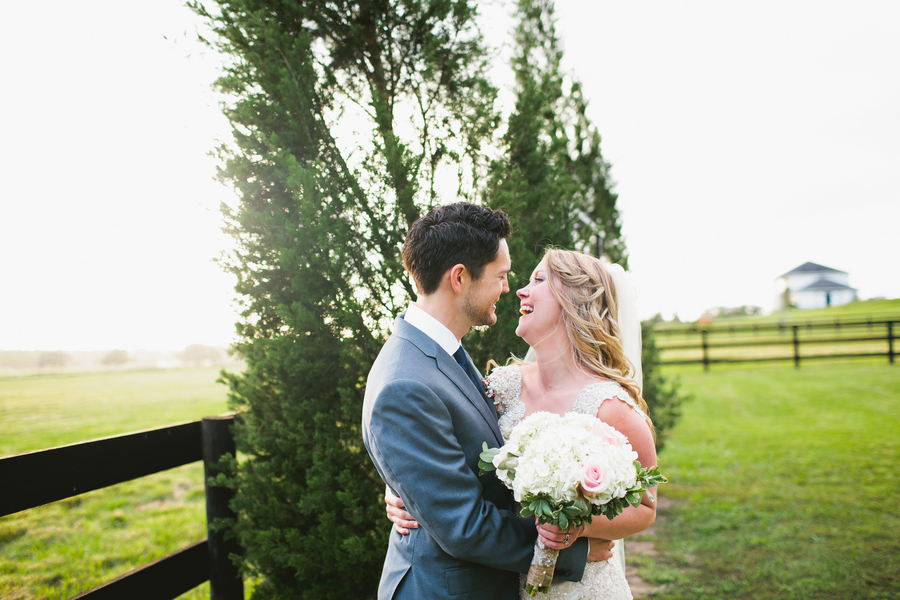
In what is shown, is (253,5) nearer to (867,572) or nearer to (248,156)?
(248,156)

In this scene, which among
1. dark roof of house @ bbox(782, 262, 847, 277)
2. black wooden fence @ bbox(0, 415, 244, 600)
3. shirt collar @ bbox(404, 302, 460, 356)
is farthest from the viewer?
dark roof of house @ bbox(782, 262, 847, 277)

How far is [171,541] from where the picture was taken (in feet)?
18.0

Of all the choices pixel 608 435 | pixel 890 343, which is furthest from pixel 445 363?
pixel 890 343

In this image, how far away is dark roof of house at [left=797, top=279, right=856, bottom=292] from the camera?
2995 inches

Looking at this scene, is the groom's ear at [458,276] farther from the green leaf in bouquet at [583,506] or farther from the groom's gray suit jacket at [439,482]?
the green leaf in bouquet at [583,506]

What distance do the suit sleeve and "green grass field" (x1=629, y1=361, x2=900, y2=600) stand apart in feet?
12.6

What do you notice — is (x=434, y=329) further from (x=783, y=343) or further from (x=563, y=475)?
(x=783, y=343)

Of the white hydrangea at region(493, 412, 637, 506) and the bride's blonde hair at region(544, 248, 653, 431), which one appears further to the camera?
the bride's blonde hair at region(544, 248, 653, 431)

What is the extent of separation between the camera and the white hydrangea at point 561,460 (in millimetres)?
1656

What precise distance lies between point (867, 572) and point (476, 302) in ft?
17.7

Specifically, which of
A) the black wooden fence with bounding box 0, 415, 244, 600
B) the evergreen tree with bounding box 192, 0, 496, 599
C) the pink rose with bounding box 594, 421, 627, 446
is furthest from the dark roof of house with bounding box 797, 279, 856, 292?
the black wooden fence with bounding box 0, 415, 244, 600

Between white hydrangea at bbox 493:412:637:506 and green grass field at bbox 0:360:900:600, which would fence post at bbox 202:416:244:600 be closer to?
green grass field at bbox 0:360:900:600

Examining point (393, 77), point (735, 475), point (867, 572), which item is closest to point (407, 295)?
point (393, 77)

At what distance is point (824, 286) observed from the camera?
253 feet
